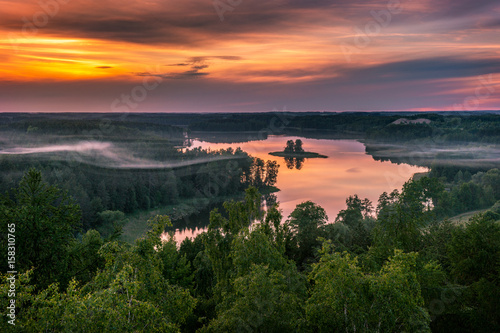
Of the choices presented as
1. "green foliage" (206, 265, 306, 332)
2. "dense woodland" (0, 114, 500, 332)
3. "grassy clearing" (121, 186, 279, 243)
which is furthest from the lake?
"green foliage" (206, 265, 306, 332)

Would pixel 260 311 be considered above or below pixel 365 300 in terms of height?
below

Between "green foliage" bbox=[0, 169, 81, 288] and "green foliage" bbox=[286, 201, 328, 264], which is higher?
"green foliage" bbox=[0, 169, 81, 288]

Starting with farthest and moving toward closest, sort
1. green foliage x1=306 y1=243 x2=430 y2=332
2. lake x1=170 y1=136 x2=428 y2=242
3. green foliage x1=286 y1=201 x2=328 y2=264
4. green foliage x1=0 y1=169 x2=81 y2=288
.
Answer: lake x1=170 y1=136 x2=428 y2=242 < green foliage x1=286 y1=201 x2=328 y2=264 < green foliage x1=0 y1=169 x2=81 y2=288 < green foliage x1=306 y1=243 x2=430 y2=332

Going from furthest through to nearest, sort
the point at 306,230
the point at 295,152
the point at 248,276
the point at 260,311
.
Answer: the point at 295,152
the point at 306,230
the point at 248,276
the point at 260,311

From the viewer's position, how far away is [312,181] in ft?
266

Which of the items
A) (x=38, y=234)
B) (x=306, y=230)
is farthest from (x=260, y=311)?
(x=306, y=230)

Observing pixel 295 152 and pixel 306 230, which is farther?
pixel 295 152

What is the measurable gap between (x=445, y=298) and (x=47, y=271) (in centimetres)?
1450

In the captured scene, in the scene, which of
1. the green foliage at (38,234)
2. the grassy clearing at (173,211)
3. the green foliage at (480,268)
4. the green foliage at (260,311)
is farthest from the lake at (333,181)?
the green foliage at (260,311)

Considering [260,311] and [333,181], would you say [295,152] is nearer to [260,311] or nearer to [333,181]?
[333,181]

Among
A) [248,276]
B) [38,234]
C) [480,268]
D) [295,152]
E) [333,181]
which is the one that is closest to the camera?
[248,276]

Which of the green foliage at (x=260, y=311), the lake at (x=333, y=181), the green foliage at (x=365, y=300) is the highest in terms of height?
the green foliage at (x=365, y=300)

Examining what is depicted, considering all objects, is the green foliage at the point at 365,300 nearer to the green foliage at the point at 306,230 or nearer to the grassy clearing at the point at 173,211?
the green foliage at the point at 306,230

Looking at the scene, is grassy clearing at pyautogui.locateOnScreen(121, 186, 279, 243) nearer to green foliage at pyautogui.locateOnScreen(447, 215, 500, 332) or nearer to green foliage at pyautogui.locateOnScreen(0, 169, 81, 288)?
green foliage at pyautogui.locateOnScreen(0, 169, 81, 288)
